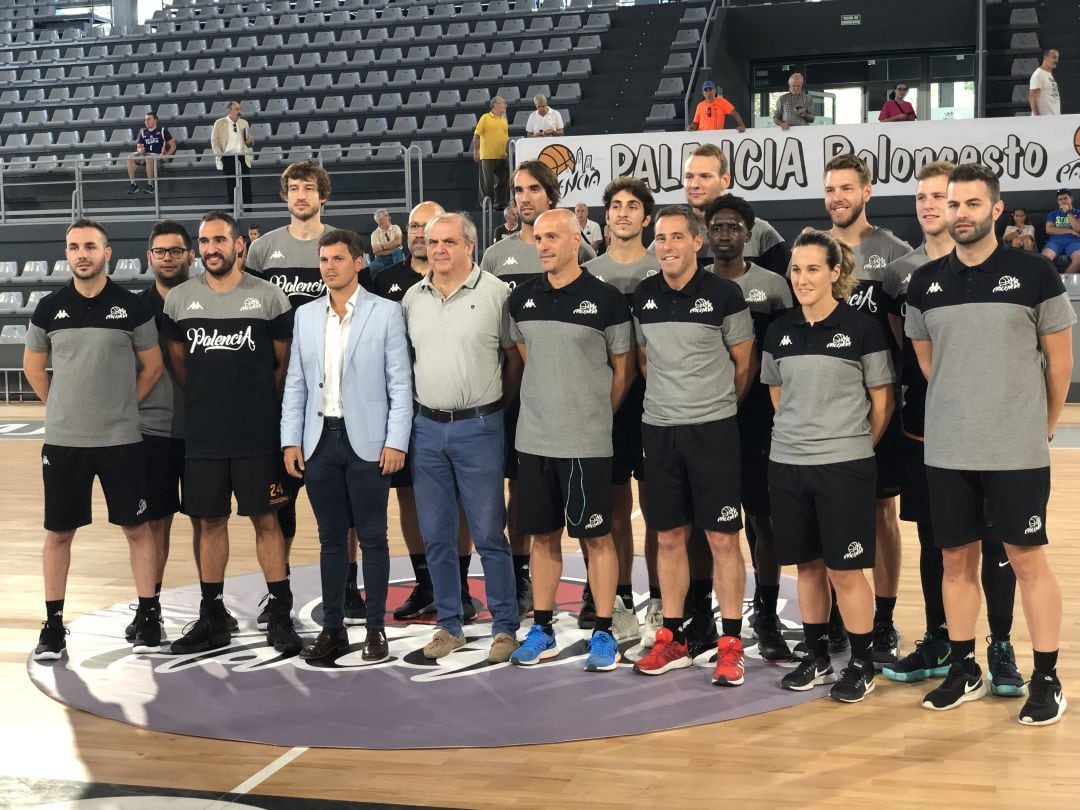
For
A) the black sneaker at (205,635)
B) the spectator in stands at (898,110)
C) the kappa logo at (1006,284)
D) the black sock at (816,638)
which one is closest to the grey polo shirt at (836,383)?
the kappa logo at (1006,284)

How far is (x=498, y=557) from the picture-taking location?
4703 millimetres

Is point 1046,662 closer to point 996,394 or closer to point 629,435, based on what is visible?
point 996,394

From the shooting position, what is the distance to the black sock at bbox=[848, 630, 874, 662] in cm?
418

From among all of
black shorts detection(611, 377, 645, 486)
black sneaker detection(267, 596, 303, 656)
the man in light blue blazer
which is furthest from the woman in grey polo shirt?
black sneaker detection(267, 596, 303, 656)

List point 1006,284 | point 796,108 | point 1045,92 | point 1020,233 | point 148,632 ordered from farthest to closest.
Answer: point 796,108 < point 1045,92 < point 1020,233 < point 148,632 < point 1006,284

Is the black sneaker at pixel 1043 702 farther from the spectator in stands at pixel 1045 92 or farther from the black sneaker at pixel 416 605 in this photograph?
the spectator in stands at pixel 1045 92

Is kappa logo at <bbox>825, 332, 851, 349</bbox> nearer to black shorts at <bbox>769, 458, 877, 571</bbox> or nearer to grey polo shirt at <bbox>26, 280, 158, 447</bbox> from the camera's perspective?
black shorts at <bbox>769, 458, 877, 571</bbox>

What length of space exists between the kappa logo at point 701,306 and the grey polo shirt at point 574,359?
11.4 inches

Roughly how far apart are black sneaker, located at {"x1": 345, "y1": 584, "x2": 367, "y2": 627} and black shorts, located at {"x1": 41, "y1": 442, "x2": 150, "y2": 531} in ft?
3.35

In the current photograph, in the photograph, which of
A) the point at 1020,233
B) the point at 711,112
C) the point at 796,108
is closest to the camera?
the point at 1020,233

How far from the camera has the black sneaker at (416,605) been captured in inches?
209

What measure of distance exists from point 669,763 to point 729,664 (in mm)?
804

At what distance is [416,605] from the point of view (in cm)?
535

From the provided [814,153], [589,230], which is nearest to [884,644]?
[589,230]
